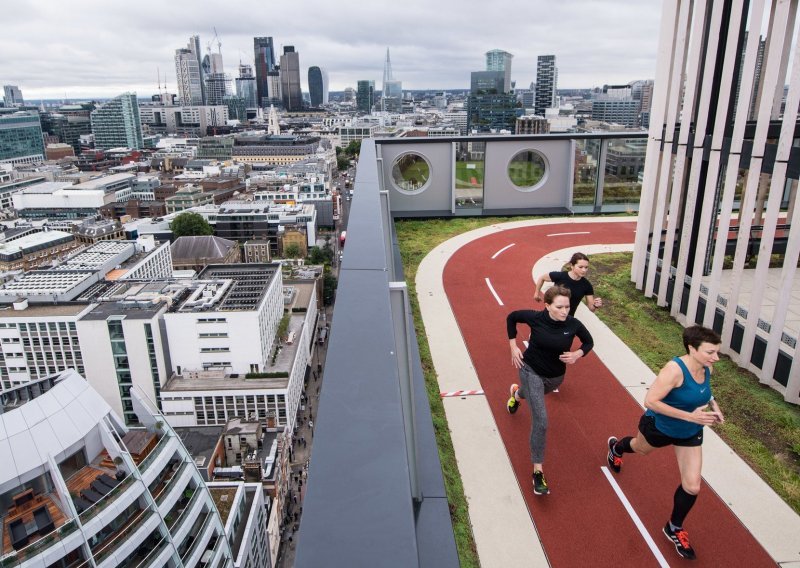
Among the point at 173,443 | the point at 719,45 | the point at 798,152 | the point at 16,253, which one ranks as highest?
the point at 719,45

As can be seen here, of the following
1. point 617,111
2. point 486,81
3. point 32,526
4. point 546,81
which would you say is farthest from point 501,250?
point 546,81

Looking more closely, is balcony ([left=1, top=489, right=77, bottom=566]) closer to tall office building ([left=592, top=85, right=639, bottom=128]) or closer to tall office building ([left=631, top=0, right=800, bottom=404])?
tall office building ([left=631, top=0, right=800, bottom=404])

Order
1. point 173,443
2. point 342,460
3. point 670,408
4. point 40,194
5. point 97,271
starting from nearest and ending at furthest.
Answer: point 342,460 < point 670,408 < point 173,443 < point 97,271 < point 40,194

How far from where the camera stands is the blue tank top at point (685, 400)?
9.71 ft

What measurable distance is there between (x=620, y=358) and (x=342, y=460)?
4.60 meters

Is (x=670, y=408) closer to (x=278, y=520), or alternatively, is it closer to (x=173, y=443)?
(x=173, y=443)

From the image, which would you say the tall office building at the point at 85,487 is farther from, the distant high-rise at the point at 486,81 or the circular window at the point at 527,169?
the distant high-rise at the point at 486,81

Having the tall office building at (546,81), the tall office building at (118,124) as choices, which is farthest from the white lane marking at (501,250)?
the tall office building at (546,81)

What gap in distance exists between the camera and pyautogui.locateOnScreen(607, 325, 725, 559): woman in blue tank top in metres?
2.88

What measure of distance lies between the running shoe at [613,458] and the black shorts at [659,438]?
444 mm

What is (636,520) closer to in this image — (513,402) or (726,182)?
(513,402)

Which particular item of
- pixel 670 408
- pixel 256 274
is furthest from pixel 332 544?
pixel 256 274

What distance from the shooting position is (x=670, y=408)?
9.62 ft

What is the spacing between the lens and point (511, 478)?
12.2ft
